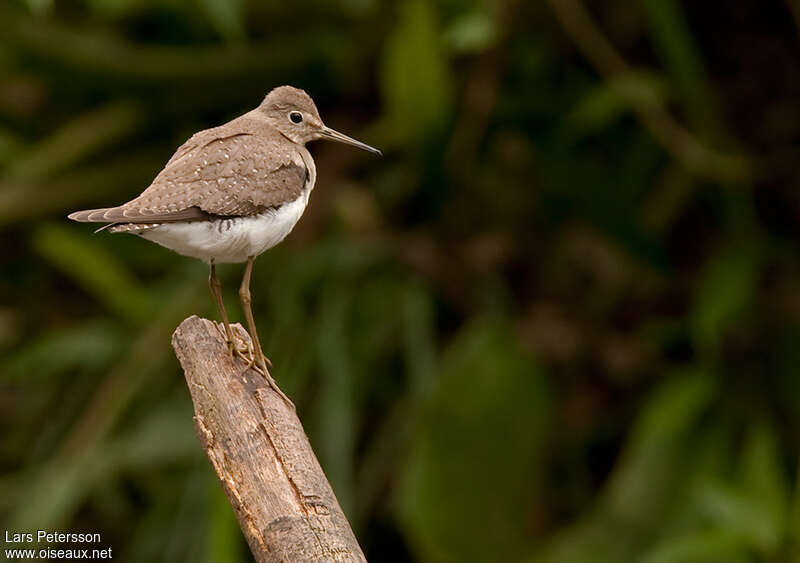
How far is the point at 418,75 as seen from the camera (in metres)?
5.29

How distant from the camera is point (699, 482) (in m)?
5.04

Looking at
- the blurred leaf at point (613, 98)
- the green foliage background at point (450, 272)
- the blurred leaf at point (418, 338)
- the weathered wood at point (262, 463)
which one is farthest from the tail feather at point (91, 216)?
the blurred leaf at point (613, 98)

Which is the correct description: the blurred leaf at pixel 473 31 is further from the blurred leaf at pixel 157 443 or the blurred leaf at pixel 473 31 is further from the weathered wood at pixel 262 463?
the blurred leaf at pixel 157 443

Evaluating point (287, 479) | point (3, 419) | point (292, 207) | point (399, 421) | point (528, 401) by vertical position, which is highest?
point (292, 207)

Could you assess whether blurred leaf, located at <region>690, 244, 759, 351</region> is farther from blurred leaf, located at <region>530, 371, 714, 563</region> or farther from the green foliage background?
blurred leaf, located at <region>530, 371, 714, 563</region>

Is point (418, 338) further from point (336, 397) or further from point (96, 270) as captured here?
point (96, 270)

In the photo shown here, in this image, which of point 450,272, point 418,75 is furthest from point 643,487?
point 418,75

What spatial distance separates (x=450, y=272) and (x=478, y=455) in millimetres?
1004

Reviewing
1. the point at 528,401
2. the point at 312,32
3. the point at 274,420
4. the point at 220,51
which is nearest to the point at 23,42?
the point at 220,51

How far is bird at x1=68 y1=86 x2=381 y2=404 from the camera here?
2.88 metres

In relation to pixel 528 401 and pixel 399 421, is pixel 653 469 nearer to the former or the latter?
pixel 528 401

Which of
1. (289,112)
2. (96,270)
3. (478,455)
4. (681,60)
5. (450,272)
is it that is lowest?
(96,270)

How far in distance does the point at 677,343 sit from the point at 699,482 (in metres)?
1.01

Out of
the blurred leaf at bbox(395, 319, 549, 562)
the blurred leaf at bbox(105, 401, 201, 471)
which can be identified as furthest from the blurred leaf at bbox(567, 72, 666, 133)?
the blurred leaf at bbox(105, 401, 201, 471)
